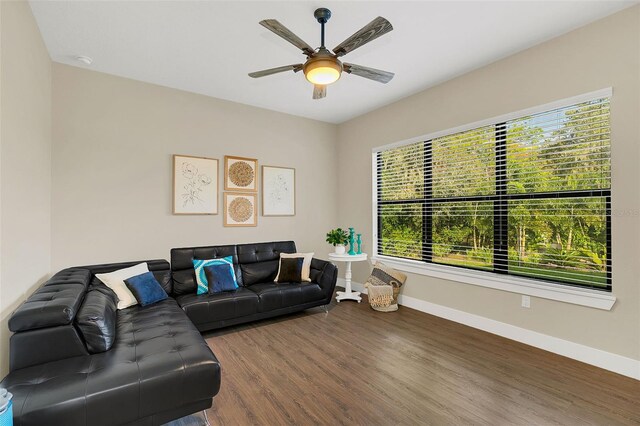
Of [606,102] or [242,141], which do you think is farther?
[242,141]

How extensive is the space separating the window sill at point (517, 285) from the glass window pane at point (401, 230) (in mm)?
217

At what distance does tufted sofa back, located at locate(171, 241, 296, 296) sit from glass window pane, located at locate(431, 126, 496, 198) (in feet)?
7.72

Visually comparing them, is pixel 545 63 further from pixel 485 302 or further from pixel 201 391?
pixel 201 391

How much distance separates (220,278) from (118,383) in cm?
197

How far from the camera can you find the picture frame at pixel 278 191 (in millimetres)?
4766

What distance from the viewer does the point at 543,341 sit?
2.92 m

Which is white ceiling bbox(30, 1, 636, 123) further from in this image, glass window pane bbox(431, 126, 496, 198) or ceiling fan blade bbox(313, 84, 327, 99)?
glass window pane bbox(431, 126, 496, 198)

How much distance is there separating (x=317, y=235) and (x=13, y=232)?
389 centimetres

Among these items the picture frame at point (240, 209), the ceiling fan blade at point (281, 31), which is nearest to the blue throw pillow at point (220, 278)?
the picture frame at point (240, 209)

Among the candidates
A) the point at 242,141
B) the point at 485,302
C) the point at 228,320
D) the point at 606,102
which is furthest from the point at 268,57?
the point at 485,302

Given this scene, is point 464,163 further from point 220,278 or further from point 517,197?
point 220,278

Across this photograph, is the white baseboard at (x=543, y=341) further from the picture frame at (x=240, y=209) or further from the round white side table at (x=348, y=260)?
the picture frame at (x=240, y=209)

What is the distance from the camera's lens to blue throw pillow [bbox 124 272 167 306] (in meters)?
2.96

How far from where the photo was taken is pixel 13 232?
2.12 m
